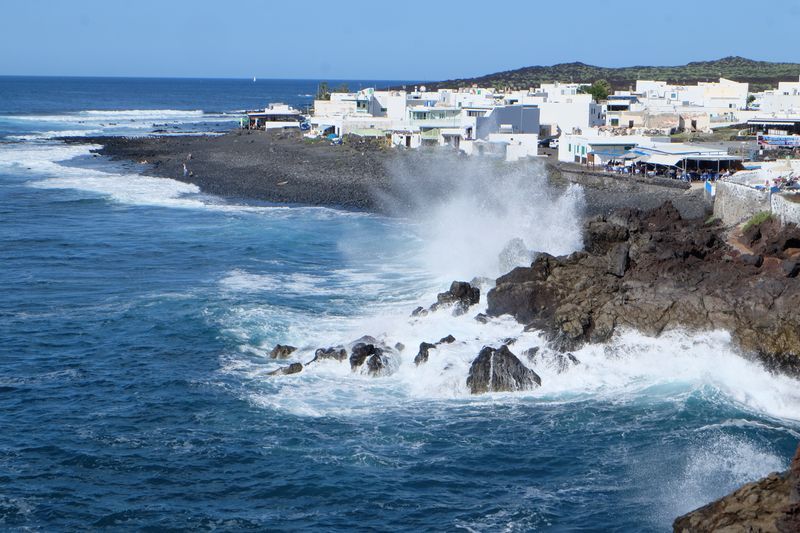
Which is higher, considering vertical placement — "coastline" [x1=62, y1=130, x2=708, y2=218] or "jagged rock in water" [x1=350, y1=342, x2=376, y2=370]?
"coastline" [x1=62, y1=130, x2=708, y2=218]

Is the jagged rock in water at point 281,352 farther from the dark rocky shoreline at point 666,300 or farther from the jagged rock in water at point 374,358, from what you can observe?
the jagged rock in water at point 374,358

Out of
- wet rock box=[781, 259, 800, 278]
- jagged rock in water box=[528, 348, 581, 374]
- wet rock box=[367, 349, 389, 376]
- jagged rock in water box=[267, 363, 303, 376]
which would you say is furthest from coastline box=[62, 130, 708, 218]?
jagged rock in water box=[267, 363, 303, 376]

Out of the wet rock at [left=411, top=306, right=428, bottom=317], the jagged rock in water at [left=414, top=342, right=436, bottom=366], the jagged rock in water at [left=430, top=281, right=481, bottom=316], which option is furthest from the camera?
the jagged rock in water at [left=430, top=281, right=481, bottom=316]

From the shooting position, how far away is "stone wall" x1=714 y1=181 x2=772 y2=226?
3241 cm

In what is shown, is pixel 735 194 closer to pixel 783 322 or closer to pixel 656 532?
pixel 783 322

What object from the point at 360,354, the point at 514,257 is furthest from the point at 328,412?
the point at 514,257

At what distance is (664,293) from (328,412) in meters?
9.82

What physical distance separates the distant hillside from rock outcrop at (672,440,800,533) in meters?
126

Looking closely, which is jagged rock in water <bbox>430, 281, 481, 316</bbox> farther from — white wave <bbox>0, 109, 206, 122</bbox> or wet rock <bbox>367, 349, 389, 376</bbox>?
white wave <bbox>0, 109, 206, 122</bbox>

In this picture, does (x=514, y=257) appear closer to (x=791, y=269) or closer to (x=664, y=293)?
(x=664, y=293)

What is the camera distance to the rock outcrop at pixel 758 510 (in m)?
13.1

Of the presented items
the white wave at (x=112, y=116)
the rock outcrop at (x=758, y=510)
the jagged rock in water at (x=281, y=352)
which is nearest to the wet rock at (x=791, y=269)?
the rock outcrop at (x=758, y=510)

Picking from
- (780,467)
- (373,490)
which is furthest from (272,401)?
(780,467)

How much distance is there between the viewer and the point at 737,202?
3462cm
